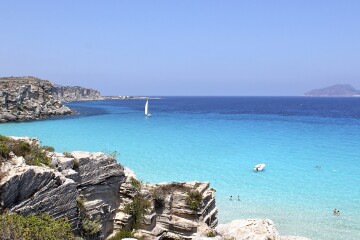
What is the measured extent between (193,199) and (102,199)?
565 cm

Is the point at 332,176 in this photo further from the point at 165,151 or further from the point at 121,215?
the point at 121,215

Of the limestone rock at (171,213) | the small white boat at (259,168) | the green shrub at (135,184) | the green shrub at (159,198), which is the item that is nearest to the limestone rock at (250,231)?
the limestone rock at (171,213)

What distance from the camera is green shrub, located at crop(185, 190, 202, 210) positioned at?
70.1 feet

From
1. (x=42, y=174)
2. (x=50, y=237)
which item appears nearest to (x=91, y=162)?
(x=42, y=174)

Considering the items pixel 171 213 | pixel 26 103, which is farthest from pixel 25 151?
pixel 26 103

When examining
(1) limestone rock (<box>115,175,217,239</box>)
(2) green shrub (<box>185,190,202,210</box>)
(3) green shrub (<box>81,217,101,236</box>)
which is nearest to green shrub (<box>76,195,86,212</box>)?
(3) green shrub (<box>81,217,101,236</box>)

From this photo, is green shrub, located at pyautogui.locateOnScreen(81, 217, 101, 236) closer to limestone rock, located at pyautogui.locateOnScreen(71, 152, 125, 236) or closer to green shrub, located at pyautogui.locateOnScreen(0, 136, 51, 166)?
limestone rock, located at pyautogui.locateOnScreen(71, 152, 125, 236)

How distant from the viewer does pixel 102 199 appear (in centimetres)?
1961

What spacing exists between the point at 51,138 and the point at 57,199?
1944 inches

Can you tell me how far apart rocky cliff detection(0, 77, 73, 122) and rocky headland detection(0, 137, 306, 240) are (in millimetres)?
76464

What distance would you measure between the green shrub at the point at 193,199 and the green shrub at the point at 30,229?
33.0 ft

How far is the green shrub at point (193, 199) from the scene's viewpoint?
21.4 metres

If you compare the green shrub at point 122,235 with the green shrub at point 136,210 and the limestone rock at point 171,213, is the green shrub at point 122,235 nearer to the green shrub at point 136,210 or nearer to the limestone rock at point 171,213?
the limestone rock at point 171,213

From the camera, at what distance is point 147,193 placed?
2114 cm
